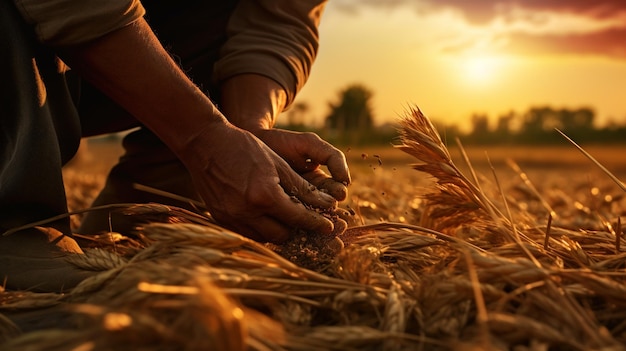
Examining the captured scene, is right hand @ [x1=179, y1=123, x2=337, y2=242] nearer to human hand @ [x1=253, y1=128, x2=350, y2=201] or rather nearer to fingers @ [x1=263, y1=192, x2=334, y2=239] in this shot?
fingers @ [x1=263, y1=192, x2=334, y2=239]

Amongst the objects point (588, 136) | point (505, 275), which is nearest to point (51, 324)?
point (505, 275)

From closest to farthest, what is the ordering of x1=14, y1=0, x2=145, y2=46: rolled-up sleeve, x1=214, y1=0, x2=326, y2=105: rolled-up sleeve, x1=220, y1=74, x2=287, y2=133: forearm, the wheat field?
the wheat field, x1=14, y1=0, x2=145, y2=46: rolled-up sleeve, x1=220, y1=74, x2=287, y2=133: forearm, x1=214, y1=0, x2=326, y2=105: rolled-up sleeve

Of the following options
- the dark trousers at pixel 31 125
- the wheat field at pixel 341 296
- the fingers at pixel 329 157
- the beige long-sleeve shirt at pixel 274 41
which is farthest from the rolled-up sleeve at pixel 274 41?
the wheat field at pixel 341 296

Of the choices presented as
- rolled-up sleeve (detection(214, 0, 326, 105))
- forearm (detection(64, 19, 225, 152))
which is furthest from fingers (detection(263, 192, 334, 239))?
rolled-up sleeve (detection(214, 0, 326, 105))

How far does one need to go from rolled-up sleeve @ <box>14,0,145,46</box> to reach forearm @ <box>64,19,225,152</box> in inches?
1.1

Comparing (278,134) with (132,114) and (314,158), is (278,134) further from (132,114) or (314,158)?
(132,114)

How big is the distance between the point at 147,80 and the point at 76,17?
23 cm

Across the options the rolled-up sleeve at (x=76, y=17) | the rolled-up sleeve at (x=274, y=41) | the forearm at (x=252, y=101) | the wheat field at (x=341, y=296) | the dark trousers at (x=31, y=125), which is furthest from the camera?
the rolled-up sleeve at (x=274, y=41)

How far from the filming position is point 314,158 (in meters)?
1.90

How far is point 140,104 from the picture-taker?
1734 millimetres

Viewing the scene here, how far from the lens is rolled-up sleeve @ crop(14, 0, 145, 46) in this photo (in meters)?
1.64

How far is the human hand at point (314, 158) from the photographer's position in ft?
5.99

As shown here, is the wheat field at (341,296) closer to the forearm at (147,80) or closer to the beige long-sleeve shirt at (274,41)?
the forearm at (147,80)

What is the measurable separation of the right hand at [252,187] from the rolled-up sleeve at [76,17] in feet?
1.19
